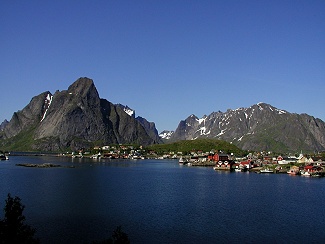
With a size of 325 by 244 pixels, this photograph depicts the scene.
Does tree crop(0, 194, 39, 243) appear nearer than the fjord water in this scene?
Yes

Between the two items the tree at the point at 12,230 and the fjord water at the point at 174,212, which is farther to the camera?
Result: the fjord water at the point at 174,212

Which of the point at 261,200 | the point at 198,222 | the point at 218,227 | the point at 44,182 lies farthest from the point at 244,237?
the point at 44,182

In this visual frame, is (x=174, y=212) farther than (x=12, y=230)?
Yes

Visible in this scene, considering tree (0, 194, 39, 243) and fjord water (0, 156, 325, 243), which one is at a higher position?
tree (0, 194, 39, 243)

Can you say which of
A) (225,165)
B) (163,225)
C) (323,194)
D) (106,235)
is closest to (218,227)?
(163,225)

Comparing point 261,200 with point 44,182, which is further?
point 44,182

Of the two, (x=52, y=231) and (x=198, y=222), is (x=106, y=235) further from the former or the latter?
(x=198, y=222)

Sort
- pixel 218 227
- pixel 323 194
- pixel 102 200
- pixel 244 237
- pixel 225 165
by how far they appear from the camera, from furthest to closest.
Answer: pixel 225 165 < pixel 323 194 < pixel 102 200 < pixel 218 227 < pixel 244 237

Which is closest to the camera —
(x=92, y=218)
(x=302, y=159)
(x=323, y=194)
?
(x=92, y=218)

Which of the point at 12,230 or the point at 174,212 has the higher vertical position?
the point at 12,230

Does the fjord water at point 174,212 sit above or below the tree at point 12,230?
below
